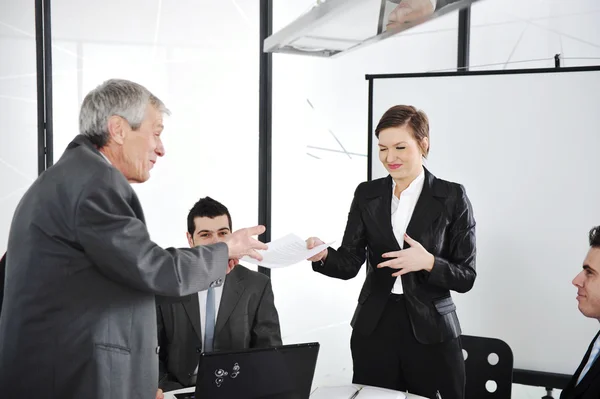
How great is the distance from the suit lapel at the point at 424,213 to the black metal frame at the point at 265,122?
2044mm

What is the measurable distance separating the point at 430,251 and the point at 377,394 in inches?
28.0

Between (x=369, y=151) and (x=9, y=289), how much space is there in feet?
7.78

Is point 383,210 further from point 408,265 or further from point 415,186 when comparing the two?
point 408,265

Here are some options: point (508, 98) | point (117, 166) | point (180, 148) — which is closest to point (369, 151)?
point (508, 98)

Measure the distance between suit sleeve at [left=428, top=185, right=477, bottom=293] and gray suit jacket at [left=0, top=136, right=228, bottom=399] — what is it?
1.26 meters

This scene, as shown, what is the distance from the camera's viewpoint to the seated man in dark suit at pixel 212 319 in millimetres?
2730

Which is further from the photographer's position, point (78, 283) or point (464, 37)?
point (464, 37)

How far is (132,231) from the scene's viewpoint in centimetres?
174

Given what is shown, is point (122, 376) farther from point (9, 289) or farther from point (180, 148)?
point (180, 148)

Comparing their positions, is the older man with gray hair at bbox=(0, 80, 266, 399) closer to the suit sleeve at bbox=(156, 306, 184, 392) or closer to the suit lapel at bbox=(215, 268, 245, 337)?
the suit sleeve at bbox=(156, 306, 184, 392)

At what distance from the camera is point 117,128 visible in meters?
1.87

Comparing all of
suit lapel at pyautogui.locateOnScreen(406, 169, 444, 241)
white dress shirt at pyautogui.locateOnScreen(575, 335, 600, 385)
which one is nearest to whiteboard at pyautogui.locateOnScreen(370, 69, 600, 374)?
suit lapel at pyautogui.locateOnScreen(406, 169, 444, 241)

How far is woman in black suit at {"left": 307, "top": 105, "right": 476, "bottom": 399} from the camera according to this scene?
2.58 m

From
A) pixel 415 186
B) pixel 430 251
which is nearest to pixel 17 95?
pixel 415 186
